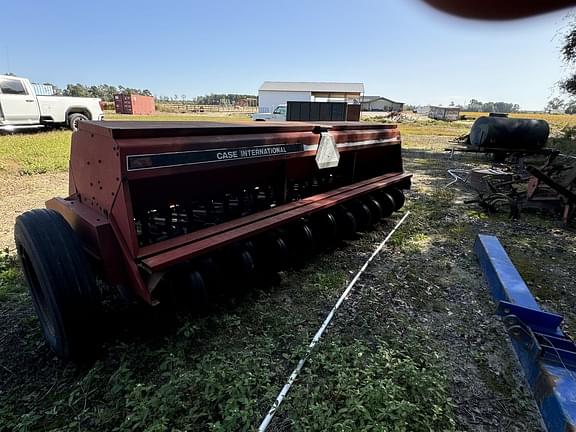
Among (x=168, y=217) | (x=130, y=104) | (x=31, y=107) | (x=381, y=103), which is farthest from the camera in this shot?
(x=381, y=103)

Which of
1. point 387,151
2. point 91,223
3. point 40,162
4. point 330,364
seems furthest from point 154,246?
point 40,162

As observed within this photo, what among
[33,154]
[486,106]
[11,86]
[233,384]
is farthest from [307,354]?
[486,106]

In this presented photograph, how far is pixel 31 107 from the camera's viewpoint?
37.6 feet

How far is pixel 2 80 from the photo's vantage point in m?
10.7

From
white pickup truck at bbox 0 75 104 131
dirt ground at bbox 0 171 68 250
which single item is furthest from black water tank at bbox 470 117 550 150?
white pickup truck at bbox 0 75 104 131

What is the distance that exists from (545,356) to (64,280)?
2.72 metres

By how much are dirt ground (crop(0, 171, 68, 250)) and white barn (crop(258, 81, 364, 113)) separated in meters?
32.4

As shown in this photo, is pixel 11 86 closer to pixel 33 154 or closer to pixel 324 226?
pixel 33 154

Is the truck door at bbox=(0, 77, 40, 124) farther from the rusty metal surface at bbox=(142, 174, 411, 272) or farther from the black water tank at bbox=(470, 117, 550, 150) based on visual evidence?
the black water tank at bbox=(470, 117, 550, 150)

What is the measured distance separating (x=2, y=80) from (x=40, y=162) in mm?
5157

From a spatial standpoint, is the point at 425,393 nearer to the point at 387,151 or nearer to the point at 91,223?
the point at 91,223

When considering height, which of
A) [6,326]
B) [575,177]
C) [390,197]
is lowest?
[6,326]

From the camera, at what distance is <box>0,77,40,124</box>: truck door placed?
1075 centimetres

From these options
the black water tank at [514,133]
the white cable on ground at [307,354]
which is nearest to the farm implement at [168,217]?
the white cable on ground at [307,354]
